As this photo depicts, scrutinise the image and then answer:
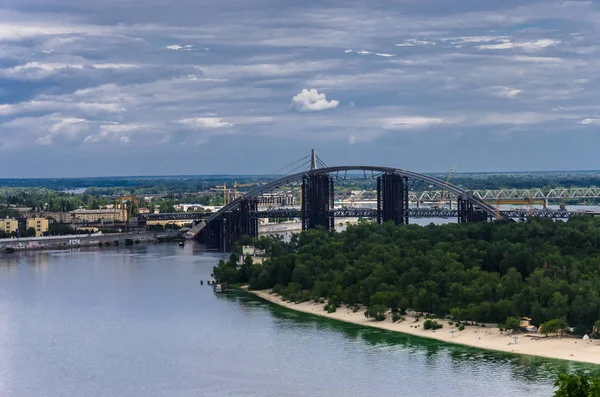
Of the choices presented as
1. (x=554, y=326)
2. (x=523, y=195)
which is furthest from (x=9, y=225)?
(x=554, y=326)

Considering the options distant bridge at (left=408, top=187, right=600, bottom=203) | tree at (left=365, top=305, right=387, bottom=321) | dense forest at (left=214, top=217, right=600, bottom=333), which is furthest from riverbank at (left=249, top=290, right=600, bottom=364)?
distant bridge at (left=408, top=187, right=600, bottom=203)

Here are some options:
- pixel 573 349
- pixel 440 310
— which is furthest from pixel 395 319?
pixel 573 349

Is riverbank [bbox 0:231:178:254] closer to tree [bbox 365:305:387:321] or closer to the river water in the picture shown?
the river water

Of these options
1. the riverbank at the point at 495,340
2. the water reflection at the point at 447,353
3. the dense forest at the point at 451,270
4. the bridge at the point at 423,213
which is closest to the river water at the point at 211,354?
the water reflection at the point at 447,353

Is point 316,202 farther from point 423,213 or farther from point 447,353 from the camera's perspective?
point 447,353

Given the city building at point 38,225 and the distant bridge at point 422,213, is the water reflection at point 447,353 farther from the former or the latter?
the city building at point 38,225

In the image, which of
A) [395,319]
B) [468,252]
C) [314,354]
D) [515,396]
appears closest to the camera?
[515,396]

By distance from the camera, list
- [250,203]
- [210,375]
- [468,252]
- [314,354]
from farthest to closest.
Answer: [250,203] < [468,252] < [314,354] < [210,375]

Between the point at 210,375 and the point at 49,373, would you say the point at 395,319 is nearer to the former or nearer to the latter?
the point at 210,375
